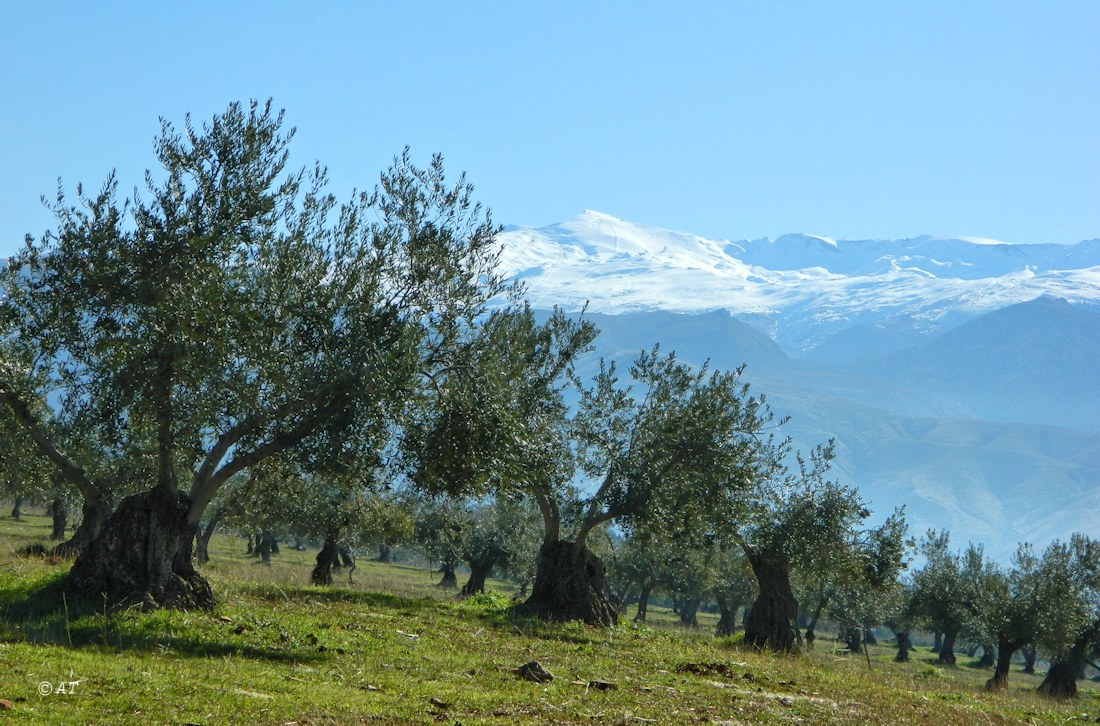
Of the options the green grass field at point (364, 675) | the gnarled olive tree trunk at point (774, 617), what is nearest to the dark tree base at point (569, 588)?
the green grass field at point (364, 675)

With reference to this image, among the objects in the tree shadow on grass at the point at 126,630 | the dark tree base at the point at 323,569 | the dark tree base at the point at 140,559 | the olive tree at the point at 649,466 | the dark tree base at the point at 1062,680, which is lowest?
the dark tree base at the point at 1062,680

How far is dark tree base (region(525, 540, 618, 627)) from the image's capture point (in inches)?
1250

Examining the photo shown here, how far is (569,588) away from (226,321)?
15830 millimetres

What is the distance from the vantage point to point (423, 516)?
7394 centimetres

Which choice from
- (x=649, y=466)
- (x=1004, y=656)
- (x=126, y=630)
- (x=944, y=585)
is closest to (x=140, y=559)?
(x=126, y=630)

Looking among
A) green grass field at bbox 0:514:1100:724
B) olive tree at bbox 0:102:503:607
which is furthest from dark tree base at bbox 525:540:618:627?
olive tree at bbox 0:102:503:607

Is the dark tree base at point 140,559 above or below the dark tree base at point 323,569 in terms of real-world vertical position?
above

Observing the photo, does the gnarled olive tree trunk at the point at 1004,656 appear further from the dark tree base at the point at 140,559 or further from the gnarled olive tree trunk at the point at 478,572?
the dark tree base at the point at 140,559

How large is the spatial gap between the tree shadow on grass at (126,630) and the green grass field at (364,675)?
41mm

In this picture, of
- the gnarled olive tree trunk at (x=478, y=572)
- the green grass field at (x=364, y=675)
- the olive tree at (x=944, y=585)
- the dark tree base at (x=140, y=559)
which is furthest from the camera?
the olive tree at (x=944, y=585)

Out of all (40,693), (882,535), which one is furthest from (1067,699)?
(40,693)

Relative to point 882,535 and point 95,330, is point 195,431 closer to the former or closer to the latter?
point 95,330

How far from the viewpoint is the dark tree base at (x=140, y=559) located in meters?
19.5

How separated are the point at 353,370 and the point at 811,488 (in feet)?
87.0
